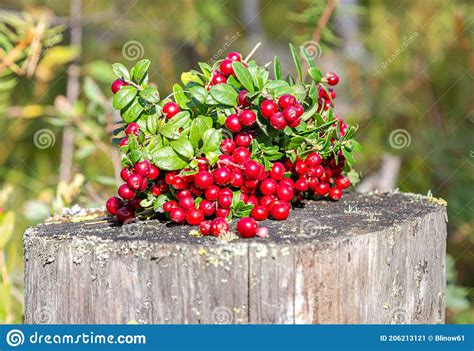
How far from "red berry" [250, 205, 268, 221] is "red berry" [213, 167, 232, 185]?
143 millimetres

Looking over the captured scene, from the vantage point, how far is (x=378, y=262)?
176 cm

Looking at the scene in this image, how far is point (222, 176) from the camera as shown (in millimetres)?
1737

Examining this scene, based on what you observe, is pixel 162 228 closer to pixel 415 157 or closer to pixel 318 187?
pixel 318 187

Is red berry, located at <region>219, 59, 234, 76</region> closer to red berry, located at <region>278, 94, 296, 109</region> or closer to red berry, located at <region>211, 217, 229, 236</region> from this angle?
red berry, located at <region>278, 94, 296, 109</region>

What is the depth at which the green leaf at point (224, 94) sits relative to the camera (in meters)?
1.80

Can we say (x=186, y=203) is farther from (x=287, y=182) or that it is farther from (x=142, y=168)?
(x=287, y=182)

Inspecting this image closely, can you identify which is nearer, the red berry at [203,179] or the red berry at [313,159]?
the red berry at [203,179]

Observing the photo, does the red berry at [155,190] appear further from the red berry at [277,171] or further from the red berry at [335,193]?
the red berry at [335,193]

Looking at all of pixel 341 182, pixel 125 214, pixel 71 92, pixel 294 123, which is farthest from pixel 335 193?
pixel 71 92

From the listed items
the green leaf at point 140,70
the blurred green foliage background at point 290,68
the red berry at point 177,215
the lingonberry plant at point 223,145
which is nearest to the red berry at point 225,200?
the lingonberry plant at point 223,145

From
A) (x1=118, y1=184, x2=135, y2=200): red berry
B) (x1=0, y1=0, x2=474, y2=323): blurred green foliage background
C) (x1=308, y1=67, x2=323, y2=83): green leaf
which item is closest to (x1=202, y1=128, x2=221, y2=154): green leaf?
(x1=118, y1=184, x2=135, y2=200): red berry

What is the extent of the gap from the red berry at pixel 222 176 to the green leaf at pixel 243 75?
0.79 feet

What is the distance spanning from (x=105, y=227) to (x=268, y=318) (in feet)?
1.90

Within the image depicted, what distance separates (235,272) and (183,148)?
0.36 meters
